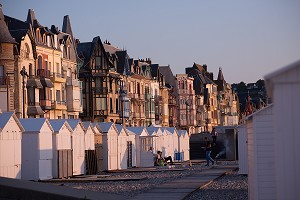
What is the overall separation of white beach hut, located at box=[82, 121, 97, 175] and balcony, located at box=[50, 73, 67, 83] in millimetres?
25231

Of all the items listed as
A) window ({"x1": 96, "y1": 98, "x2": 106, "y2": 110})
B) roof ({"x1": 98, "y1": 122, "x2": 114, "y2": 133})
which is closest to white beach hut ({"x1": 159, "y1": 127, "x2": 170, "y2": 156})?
roof ({"x1": 98, "y1": 122, "x2": 114, "y2": 133})

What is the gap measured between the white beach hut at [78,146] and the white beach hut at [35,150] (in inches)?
161

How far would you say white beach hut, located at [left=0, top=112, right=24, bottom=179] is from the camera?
3259 centimetres

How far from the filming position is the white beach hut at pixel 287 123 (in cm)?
1161

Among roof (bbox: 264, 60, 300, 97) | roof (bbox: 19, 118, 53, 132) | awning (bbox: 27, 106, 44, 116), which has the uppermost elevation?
awning (bbox: 27, 106, 44, 116)

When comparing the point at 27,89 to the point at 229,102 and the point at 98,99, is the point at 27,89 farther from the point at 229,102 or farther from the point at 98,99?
the point at 229,102

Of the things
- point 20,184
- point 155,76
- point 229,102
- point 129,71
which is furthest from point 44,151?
point 229,102

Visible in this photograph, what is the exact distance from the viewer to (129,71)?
321ft

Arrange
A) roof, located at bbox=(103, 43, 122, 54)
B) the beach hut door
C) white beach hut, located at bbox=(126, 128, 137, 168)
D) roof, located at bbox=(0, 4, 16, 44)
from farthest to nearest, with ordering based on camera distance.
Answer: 1. roof, located at bbox=(103, 43, 122, 54)
2. roof, located at bbox=(0, 4, 16, 44)
3. white beach hut, located at bbox=(126, 128, 137, 168)
4. the beach hut door

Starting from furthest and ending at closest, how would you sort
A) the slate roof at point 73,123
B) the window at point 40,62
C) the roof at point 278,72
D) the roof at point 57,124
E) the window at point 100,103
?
the window at point 100,103 < the window at point 40,62 < the slate roof at point 73,123 < the roof at point 57,124 < the roof at point 278,72

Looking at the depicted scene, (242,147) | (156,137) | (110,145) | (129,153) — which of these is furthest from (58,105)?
(242,147)

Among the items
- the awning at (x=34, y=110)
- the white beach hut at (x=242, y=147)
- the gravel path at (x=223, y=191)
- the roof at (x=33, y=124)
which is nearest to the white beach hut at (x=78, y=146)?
the roof at (x=33, y=124)

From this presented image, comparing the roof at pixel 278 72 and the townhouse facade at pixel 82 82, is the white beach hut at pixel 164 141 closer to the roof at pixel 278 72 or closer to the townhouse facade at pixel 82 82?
the townhouse facade at pixel 82 82

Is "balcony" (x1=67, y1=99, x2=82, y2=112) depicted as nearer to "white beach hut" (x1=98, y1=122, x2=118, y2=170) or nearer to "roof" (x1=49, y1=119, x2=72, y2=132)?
"white beach hut" (x1=98, y1=122, x2=118, y2=170)
